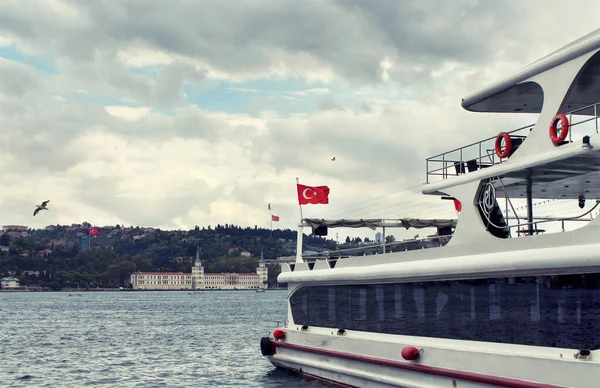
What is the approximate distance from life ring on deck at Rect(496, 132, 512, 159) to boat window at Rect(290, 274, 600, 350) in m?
2.36

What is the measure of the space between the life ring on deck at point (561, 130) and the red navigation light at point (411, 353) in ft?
17.2

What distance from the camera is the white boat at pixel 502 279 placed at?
13.5 m

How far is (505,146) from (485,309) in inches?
119

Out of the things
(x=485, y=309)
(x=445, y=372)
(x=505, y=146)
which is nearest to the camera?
(x=485, y=309)

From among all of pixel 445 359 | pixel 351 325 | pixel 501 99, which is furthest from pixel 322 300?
pixel 501 99

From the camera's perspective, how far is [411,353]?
675 inches

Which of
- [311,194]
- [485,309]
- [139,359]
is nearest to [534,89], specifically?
[485,309]

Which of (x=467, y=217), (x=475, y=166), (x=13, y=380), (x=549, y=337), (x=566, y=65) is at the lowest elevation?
(x=13, y=380)

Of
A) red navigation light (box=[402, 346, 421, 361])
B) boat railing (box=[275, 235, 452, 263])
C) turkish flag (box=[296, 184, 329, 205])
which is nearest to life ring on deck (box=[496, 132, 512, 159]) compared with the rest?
boat railing (box=[275, 235, 452, 263])

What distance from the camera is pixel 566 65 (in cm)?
1448

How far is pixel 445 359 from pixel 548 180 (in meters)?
3.91

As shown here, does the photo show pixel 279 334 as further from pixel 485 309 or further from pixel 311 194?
pixel 485 309

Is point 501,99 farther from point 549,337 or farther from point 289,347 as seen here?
point 289,347

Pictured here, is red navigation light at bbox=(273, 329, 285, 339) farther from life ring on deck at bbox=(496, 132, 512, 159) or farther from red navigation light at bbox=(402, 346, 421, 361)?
life ring on deck at bbox=(496, 132, 512, 159)
